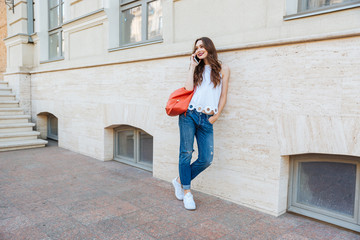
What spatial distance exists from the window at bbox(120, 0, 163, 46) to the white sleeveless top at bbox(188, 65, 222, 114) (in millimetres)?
1616

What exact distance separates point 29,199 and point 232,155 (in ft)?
8.68

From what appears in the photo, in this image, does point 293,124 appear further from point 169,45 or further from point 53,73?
point 53,73

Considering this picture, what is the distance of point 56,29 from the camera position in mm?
8430

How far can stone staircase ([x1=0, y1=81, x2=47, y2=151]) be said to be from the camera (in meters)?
7.45

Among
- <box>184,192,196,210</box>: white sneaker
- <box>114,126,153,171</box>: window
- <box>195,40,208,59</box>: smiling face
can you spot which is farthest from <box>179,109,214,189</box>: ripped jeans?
<box>114,126,153,171</box>: window

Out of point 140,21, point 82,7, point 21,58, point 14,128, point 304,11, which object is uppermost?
point 82,7

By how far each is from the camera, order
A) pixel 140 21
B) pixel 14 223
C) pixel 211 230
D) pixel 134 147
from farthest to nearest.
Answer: pixel 134 147 < pixel 140 21 < pixel 14 223 < pixel 211 230

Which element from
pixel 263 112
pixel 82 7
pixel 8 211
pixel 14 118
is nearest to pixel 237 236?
pixel 263 112

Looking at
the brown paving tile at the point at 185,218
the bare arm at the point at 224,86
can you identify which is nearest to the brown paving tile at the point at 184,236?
the brown paving tile at the point at 185,218

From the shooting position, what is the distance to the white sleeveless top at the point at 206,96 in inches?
143

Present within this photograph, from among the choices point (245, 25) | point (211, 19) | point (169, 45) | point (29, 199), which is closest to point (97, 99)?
point (169, 45)

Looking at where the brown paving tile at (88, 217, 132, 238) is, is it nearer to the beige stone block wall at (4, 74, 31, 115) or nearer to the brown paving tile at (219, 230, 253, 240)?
the brown paving tile at (219, 230, 253, 240)

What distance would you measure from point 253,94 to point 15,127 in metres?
6.68

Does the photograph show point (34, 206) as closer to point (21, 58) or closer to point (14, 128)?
point (14, 128)
